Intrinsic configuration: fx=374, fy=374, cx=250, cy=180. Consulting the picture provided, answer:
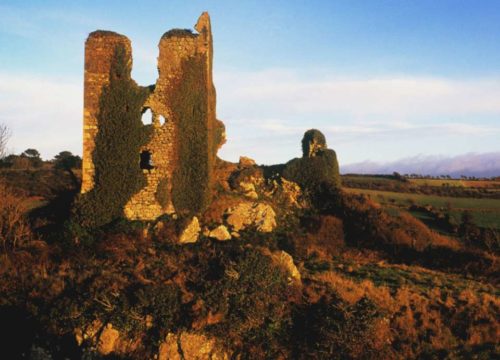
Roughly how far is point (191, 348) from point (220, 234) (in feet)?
20.7

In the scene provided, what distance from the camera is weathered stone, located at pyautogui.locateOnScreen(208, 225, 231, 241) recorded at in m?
16.0

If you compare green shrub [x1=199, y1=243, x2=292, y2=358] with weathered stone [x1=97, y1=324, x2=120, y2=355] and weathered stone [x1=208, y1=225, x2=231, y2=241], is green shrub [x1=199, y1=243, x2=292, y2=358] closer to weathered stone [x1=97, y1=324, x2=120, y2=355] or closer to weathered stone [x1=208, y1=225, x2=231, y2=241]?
weathered stone [x1=97, y1=324, x2=120, y2=355]

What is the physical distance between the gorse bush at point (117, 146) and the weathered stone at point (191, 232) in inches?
110

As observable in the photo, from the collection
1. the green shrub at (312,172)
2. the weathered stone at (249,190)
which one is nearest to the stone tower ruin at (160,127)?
the weathered stone at (249,190)

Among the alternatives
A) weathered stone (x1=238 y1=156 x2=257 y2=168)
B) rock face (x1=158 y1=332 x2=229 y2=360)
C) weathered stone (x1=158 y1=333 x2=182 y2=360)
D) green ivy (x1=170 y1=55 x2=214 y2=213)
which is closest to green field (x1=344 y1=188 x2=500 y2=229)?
weathered stone (x1=238 y1=156 x2=257 y2=168)

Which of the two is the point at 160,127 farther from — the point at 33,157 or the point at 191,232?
the point at 33,157

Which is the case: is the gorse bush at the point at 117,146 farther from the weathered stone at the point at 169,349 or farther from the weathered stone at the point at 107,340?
the weathered stone at the point at 169,349

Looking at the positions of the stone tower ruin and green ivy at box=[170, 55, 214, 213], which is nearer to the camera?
the stone tower ruin

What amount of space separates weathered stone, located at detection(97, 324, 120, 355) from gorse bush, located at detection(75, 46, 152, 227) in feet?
21.0

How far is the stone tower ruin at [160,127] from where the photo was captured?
52.9 feet

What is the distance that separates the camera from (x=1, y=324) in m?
11.2

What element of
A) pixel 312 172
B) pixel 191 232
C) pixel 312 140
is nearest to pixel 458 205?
pixel 312 140

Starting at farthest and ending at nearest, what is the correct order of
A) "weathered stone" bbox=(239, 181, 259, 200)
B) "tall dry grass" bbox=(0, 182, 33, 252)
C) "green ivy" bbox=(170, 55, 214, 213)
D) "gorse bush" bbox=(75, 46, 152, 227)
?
1. "weathered stone" bbox=(239, 181, 259, 200)
2. "green ivy" bbox=(170, 55, 214, 213)
3. "gorse bush" bbox=(75, 46, 152, 227)
4. "tall dry grass" bbox=(0, 182, 33, 252)

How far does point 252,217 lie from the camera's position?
17.8m
